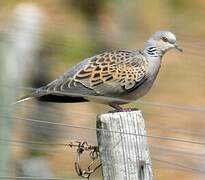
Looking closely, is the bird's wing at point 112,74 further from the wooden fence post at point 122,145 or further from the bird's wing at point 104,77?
the wooden fence post at point 122,145

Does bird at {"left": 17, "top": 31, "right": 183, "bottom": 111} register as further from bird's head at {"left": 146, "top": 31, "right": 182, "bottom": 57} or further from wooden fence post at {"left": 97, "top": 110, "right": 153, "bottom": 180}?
wooden fence post at {"left": 97, "top": 110, "right": 153, "bottom": 180}

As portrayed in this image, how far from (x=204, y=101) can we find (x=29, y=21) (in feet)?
12.8

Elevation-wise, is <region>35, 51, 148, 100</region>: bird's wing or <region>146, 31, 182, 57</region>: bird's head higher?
<region>146, 31, 182, 57</region>: bird's head

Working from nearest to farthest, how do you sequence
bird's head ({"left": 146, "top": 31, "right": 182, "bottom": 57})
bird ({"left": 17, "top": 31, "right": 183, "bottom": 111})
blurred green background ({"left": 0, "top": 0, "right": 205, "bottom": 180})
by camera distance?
blurred green background ({"left": 0, "top": 0, "right": 205, "bottom": 180}) < bird ({"left": 17, "top": 31, "right": 183, "bottom": 111}) < bird's head ({"left": 146, "top": 31, "right": 182, "bottom": 57})

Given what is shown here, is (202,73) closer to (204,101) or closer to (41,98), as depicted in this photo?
(204,101)

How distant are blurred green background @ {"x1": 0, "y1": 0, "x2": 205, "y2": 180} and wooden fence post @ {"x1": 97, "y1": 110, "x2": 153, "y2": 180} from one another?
0.17 metres

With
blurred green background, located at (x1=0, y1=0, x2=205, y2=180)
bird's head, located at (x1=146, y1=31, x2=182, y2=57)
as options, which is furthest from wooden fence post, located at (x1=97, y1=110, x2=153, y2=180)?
bird's head, located at (x1=146, y1=31, x2=182, y2=57)

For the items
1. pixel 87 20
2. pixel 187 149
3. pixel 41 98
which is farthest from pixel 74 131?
pixel 87 20

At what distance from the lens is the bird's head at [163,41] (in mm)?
5945

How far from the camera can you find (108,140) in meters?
4.04

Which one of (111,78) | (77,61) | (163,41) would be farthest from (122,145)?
(77,61)

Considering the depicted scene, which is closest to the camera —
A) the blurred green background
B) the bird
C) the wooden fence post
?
the wooden fence post

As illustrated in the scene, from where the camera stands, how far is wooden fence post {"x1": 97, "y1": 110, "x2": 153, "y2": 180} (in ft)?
13.3

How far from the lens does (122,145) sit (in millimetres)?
4055
